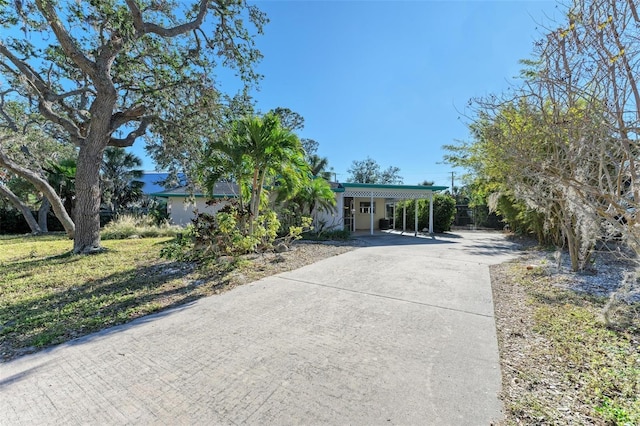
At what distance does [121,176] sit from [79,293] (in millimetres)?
18960

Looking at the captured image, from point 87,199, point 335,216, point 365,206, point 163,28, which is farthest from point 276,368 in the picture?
point 365,206

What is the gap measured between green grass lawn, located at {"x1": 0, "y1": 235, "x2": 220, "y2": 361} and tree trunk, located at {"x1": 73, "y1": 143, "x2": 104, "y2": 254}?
1.66ft

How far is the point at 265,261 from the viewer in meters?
7.23

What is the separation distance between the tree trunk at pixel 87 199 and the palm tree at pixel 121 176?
42.7ft

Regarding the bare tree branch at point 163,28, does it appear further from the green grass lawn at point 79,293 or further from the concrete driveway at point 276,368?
the concrete driveway at point 276,368

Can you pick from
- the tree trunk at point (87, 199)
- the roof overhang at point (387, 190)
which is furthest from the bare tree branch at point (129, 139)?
the roof overhang at point (387, 190)

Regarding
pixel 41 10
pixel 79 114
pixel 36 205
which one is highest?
pixel 41 10

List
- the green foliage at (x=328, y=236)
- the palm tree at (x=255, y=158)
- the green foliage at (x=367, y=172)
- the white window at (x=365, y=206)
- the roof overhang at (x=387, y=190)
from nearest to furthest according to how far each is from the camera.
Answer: the palm tree at (x=255, y=158) < the green foliage at (x=328, y=236) < the roof overhang at (x=387, y=190) < the white window at (x=365, y=206) < the green foliage at (x=367, y=172)

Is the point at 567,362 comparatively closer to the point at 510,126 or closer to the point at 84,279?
the point at 510,126

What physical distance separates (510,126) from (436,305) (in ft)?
8.61

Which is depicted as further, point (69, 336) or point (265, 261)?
point (265, 261)

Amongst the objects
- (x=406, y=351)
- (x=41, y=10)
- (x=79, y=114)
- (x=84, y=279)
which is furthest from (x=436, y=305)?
(x=79, y=114)

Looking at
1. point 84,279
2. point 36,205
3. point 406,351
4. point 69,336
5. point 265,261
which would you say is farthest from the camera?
point 36,205

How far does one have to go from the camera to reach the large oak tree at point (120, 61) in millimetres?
7070
